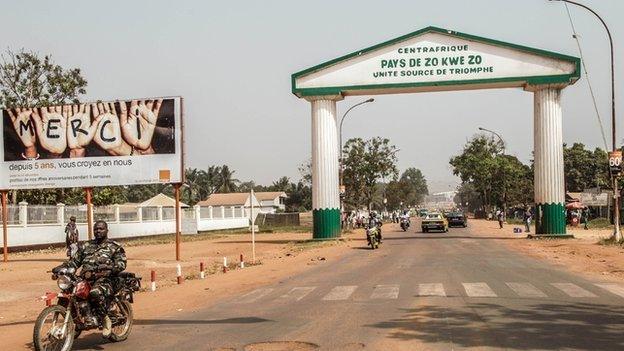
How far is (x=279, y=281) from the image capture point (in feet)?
62.5

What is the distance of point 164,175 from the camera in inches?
1096

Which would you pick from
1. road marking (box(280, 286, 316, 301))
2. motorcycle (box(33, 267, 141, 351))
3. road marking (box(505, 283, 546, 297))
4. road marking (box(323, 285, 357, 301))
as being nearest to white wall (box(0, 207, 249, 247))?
road marking (box(280, 286, 316, 301))

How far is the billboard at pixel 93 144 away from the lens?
1094 inches

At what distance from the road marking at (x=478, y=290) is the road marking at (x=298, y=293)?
11.3 ft

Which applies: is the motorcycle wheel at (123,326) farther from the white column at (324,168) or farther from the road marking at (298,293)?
the white column at (324,168)

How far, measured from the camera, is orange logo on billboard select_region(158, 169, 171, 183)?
2773 cm

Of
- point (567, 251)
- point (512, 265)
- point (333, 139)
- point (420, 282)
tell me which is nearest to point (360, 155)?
point (333, 139)

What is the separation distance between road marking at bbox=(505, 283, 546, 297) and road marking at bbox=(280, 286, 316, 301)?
4439mm

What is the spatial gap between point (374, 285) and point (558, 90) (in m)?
25.3

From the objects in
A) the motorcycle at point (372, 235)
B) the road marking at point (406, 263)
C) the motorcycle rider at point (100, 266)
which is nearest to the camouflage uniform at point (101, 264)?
the motorcycle rider at point (100, 266)

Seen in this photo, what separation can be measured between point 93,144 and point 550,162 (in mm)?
23528

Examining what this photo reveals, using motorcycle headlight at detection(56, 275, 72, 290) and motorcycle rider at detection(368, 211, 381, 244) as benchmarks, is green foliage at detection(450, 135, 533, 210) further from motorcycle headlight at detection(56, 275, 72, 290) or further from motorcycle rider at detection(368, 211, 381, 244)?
motorcycle headlight at detection(56, 275, 72, 290)

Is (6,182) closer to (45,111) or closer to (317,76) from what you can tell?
(45,111)

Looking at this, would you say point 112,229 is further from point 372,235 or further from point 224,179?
point 224,179
